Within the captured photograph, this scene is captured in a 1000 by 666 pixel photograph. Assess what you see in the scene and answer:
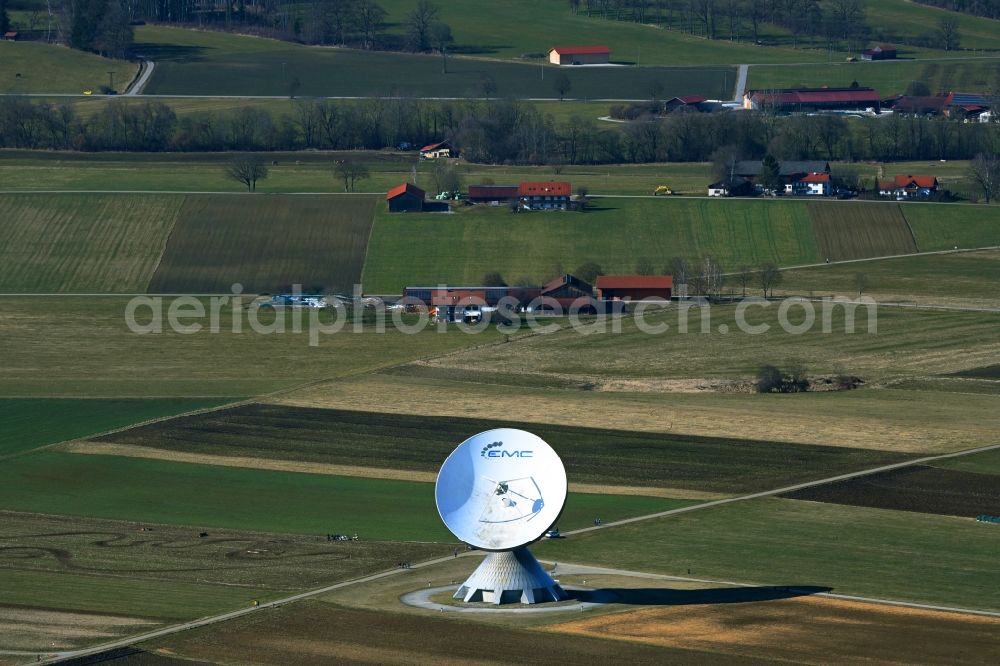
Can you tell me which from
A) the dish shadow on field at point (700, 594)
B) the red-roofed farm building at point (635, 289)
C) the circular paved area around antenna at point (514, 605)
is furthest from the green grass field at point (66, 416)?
the red-roofed farm building at point (635, 289)

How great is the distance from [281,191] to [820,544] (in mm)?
122479

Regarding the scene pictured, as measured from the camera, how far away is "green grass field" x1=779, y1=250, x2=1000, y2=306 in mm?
151000

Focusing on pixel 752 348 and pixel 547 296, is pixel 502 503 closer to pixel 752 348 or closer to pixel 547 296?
pixel 752 348

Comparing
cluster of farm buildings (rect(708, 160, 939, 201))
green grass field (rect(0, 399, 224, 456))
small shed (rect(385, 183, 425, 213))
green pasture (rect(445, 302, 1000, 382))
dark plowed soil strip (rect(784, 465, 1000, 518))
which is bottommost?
green grass field (rect(0, 399, 224, 456))

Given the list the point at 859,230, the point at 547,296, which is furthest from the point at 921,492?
the point at 859,230

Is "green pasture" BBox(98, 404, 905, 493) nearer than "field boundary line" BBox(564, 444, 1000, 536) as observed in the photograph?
No

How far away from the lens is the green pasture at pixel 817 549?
243 feet

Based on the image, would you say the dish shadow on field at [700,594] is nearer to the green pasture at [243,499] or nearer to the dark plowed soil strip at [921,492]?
the green pasture at [243,499]

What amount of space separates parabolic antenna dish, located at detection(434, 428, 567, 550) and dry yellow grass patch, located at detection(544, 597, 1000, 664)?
474 cm

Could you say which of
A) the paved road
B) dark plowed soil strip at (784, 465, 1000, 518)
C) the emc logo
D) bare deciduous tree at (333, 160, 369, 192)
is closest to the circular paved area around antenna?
the paved road

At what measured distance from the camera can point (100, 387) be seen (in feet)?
399

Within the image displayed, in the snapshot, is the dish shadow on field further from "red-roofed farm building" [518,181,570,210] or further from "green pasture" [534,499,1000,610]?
"red-roofed farm building" [518,181,570,210]

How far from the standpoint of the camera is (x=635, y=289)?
152500 millimetres

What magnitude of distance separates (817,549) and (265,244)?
103409 mm
